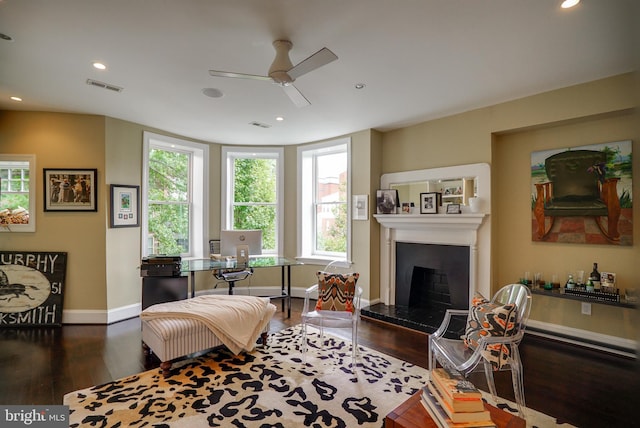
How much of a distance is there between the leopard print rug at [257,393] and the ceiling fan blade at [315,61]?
2369mm

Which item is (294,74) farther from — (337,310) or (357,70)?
(337,310)

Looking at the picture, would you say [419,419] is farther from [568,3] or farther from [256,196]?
[256,196]

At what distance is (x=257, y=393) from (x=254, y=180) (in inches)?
143

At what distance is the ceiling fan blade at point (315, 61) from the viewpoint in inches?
77.3

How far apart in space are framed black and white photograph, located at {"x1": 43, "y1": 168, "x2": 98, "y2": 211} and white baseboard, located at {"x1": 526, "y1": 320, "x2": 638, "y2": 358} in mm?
5331

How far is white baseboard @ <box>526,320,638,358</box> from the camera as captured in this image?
2959mm

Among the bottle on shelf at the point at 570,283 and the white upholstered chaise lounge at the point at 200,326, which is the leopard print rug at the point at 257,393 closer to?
the white upholstered chaise lounge at the point at 200,326

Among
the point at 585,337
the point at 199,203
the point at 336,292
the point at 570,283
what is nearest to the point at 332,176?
the point at 199,203

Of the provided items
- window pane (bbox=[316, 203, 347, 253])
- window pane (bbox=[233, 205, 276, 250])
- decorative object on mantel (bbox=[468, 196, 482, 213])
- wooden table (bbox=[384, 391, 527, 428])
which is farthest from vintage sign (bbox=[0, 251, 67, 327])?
decorative object on mantel (bbox=[468, 196, 482, 213])

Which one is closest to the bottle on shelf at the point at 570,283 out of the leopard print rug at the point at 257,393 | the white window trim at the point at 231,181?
the leopard print rug at the point at 257,393

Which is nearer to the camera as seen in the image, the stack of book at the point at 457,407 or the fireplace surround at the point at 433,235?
the stack of book at the point at 457,407

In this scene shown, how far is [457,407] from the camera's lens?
4.90ft

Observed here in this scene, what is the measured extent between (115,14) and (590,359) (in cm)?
470

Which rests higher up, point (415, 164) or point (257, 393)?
point (415, 164)
